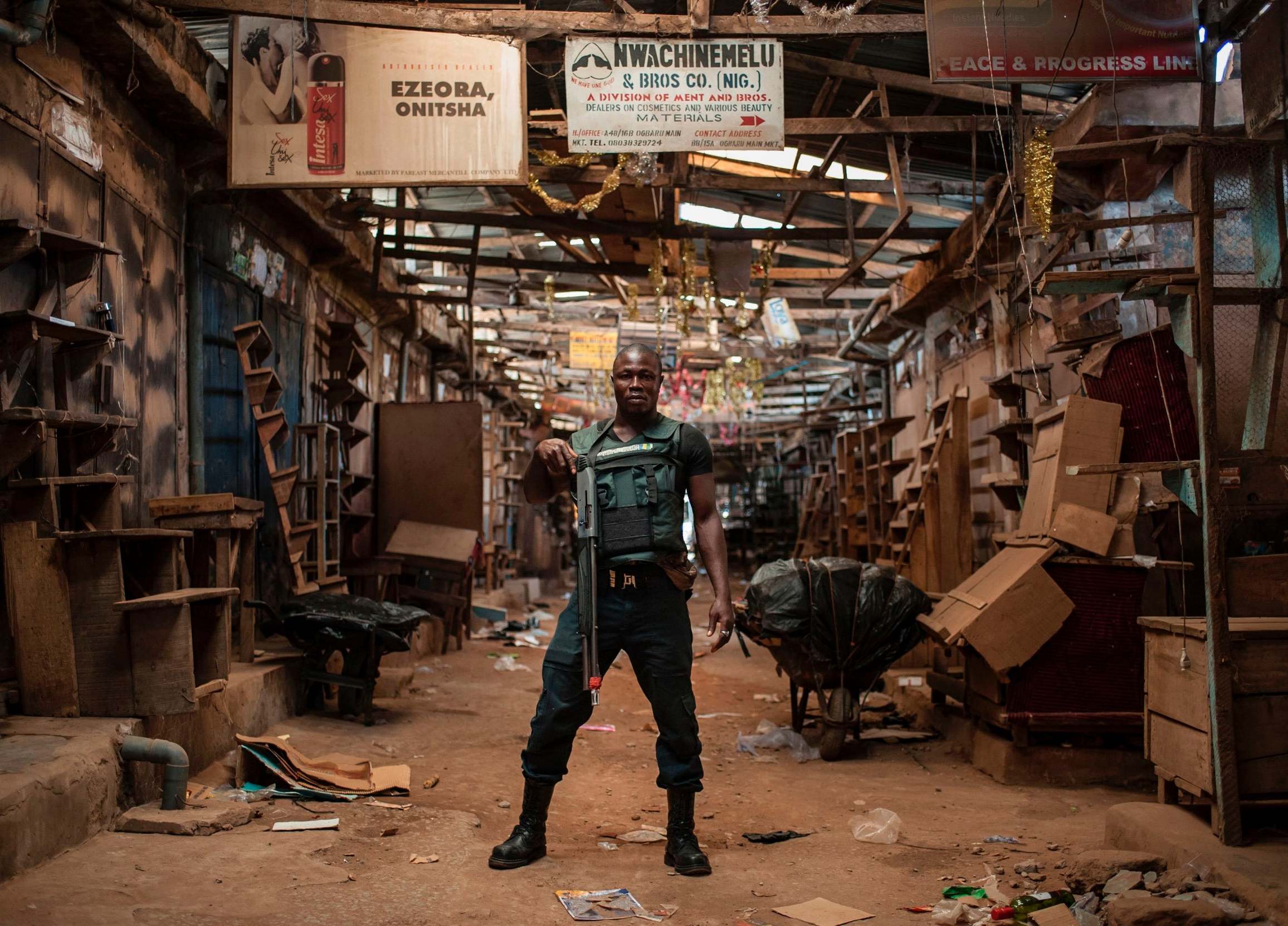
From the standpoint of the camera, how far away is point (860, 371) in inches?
667

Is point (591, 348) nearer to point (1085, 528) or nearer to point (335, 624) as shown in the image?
point (335, 624)

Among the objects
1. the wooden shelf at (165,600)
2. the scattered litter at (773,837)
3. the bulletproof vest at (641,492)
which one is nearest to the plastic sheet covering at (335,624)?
the wooden shelf at (165,600)

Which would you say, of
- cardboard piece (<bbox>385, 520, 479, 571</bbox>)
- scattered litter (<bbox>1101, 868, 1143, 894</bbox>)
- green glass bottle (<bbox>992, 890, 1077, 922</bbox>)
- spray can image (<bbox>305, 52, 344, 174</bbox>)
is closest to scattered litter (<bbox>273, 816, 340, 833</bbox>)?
green glass bottle (<bbox>992, 890, 1077, 922</bbox>)

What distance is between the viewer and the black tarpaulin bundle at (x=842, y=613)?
22.5 feet

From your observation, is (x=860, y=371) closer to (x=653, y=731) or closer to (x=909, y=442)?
(x=909, y=442)

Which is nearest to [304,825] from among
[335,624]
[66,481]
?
[66,481]

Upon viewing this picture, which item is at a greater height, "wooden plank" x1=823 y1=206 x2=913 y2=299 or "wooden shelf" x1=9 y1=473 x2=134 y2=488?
"wooden plank" x1=823 y1=206 x2=913 y2=299

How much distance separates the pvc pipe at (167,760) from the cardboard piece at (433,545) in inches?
242

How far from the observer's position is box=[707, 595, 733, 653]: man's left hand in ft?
13.7

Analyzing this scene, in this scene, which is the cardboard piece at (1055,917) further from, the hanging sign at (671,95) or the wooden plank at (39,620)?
the hanging sign at (671,95)

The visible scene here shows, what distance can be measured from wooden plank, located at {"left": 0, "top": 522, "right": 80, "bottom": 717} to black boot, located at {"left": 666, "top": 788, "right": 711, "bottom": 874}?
9.33 feet

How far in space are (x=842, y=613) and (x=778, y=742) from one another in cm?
110

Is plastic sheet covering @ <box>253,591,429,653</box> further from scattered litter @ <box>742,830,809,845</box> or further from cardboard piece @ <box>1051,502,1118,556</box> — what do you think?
cardboard piece @ <box>1051,502,1118,556</box>

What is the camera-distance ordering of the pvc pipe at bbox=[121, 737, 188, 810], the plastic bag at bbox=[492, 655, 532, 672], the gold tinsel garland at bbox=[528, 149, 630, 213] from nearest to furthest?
1. the pvc pipe at bbox=[121, 737, 188, 810]
2. the gold tinsel garland at bbox=[528, 149, 630, 213]
3. the plastic bag at bbox=[492, 655, 532, 672]
